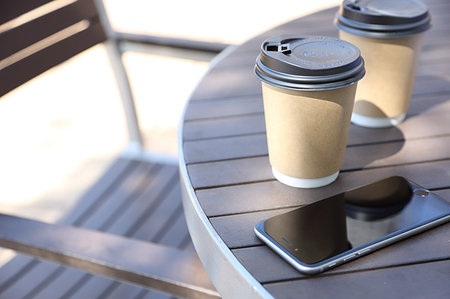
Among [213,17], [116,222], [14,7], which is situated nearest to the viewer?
[14,7]

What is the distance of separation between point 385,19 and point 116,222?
43.1 inches

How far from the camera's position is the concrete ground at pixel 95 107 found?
99.4 inches

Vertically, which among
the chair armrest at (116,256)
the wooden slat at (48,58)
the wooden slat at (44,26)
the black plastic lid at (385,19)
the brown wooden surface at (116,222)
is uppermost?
the black plastic lid at (385,19)

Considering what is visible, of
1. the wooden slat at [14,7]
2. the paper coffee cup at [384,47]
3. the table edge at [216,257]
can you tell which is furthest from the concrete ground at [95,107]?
the table edge at [216,257]

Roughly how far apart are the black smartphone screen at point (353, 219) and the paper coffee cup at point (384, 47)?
0.55ft

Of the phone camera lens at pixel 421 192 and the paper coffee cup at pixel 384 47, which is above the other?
the paper coffee cup at pixel 384 47

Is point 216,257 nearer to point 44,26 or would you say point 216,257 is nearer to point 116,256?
point 116,256

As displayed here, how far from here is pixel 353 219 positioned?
2.22 feet

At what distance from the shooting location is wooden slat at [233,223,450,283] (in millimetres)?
605

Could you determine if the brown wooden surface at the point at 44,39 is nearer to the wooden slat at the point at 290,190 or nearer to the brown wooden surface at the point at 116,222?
the brown wooden surface at the point at 116,222

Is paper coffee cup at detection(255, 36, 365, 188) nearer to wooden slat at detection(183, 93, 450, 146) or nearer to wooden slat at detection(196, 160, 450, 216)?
wooden slat at detection(196, 160, 450, 216)

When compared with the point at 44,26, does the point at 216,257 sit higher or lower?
lower

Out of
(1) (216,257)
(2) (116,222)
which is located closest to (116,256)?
(1) (216,257)

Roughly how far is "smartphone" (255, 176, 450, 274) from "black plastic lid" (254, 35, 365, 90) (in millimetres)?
168
